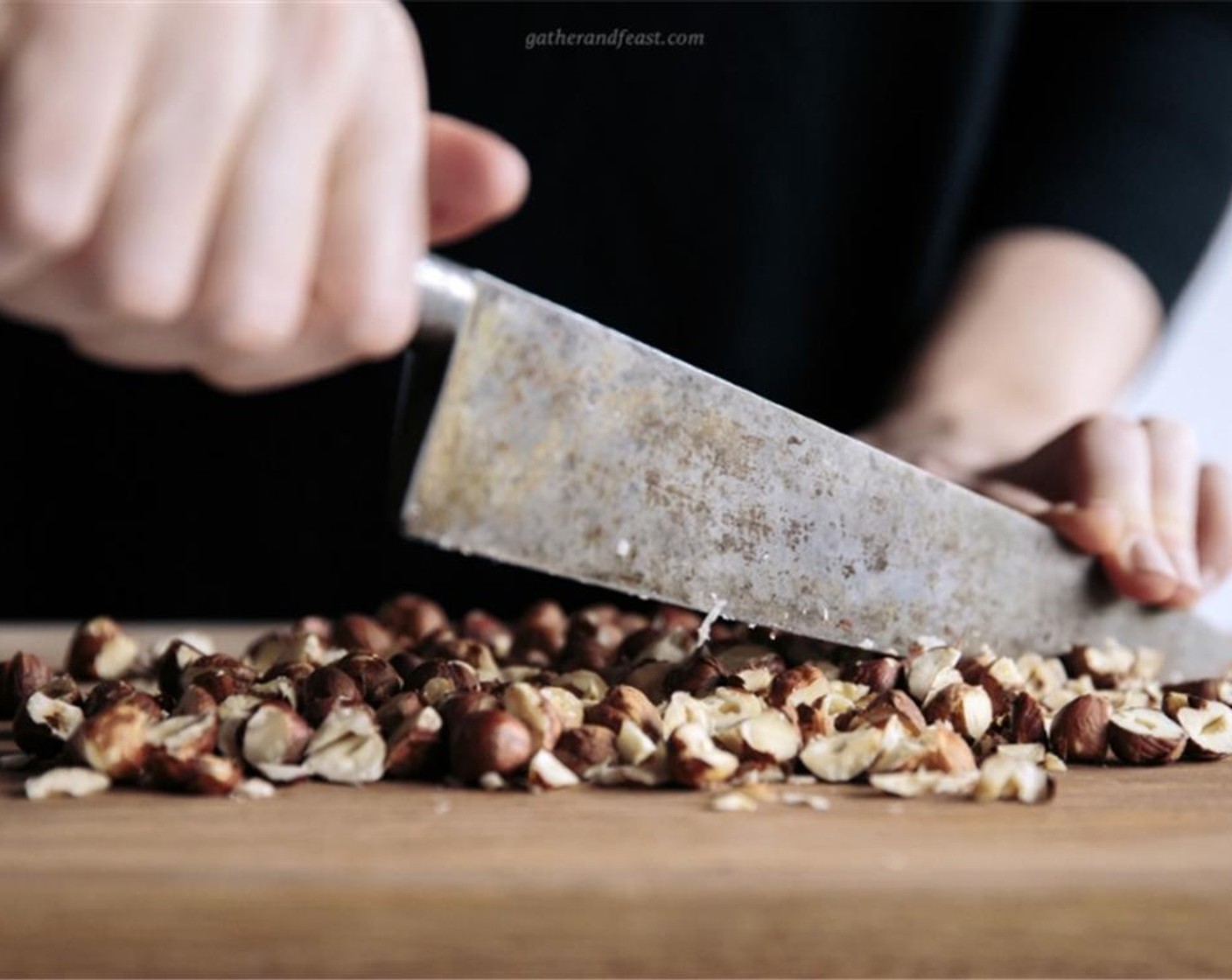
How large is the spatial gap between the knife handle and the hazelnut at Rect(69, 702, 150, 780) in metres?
0.24

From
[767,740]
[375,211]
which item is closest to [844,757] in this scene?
[767,740]

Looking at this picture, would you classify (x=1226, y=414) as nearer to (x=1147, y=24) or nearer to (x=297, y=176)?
(x=1147, y=24)

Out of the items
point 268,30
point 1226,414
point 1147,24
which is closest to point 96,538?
point 268,30

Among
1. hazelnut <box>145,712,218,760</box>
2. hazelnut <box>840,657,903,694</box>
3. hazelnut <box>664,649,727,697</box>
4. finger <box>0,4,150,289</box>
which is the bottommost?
hazelnut <box>145,712,218,760</box>

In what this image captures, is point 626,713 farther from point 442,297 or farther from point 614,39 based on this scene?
point 614,39

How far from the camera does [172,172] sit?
2.01 feet

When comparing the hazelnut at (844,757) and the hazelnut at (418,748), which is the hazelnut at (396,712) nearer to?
the hazelnut at (418,748)

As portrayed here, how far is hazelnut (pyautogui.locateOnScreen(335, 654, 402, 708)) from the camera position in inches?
33.8

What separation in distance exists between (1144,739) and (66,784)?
1.84ft

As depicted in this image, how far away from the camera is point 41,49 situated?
1.99ft

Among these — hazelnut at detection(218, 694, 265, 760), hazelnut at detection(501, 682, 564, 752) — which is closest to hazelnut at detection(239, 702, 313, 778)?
hazelnut at detection(218, 694, 265, 760)

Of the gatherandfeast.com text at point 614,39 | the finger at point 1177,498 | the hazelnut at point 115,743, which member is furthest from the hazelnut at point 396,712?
the gatherandfeast.com text at point 614,39

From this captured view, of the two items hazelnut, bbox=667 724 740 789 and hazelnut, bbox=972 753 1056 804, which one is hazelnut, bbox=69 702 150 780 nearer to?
hazelnut, bbox=667 724 740 789

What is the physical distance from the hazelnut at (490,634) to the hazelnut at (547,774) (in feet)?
1.00
